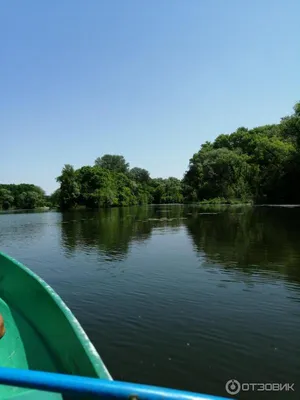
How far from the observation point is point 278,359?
638cm

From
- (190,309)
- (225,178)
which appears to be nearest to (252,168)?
(225,178)

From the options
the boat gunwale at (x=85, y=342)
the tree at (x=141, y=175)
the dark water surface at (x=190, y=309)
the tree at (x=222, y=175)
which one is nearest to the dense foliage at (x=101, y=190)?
the tree at (x=141, y=175)

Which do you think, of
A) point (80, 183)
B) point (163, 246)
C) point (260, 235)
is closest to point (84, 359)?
point (163, 246)

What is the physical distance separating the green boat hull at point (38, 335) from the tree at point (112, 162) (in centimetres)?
13268

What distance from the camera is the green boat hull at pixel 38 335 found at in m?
3.54

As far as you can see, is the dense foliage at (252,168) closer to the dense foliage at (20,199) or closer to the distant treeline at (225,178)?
the distant treeline at (225,178)

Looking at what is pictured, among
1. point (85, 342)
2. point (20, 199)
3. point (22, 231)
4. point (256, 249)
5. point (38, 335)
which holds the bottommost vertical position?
point (256, 249)

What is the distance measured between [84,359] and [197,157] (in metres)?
98.1

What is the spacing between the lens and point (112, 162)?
14038cm

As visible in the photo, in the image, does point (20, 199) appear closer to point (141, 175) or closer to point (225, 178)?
point (141, 175)

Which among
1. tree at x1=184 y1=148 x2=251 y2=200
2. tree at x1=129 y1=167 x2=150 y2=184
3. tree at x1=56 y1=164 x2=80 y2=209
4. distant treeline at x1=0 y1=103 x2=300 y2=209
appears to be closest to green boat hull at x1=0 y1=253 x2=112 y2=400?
distant treeline at x1=0 y1=103 x2=300 y2=209

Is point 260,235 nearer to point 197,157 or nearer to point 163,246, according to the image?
point 163,246

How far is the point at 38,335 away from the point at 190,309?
5.30 m

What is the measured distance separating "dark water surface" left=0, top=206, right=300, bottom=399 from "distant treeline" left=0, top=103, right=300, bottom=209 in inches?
2066
